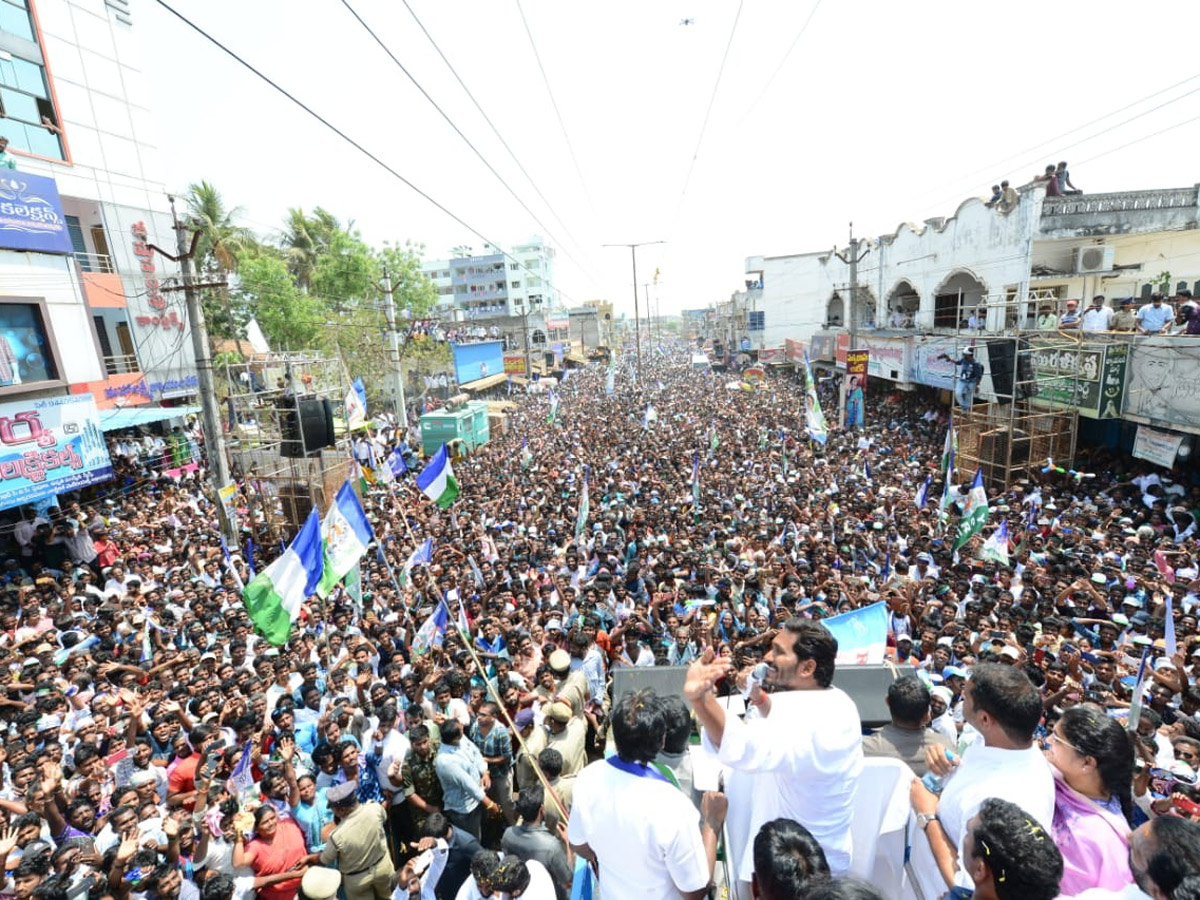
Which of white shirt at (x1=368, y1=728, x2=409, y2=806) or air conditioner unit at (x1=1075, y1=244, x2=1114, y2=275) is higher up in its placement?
air conditioner unit at (x1=1075, y1=244, x2=1114, y2=275)

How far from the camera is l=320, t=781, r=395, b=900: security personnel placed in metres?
3.63

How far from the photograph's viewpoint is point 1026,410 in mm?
14195

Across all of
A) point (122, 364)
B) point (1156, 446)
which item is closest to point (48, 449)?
point (122, 364)

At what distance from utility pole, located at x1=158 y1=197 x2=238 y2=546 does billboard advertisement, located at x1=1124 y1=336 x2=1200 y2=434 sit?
17102 millimetres

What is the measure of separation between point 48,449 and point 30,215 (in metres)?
4.86

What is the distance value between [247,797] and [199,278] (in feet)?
34.6

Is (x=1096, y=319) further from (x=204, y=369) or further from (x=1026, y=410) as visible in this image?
(x=204, y=369)

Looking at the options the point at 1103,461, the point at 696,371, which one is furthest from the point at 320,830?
the point at 696,371

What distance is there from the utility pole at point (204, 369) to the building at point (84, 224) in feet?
11.2

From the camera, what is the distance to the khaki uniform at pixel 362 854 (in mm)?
3631

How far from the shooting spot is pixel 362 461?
1744 centimetres

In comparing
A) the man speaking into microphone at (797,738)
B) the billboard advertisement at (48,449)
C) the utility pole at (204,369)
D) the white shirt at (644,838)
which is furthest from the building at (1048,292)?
the billboard advertisement at (48,449)

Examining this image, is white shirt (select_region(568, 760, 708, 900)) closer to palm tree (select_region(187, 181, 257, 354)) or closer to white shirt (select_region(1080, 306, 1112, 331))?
white shirt (select_region(1080, 306, 1112, 331))

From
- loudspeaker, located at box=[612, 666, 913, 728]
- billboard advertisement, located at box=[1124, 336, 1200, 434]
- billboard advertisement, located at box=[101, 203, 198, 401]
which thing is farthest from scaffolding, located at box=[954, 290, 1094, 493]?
billboard advertisement, located at box=[101, 203, 198, 401]
